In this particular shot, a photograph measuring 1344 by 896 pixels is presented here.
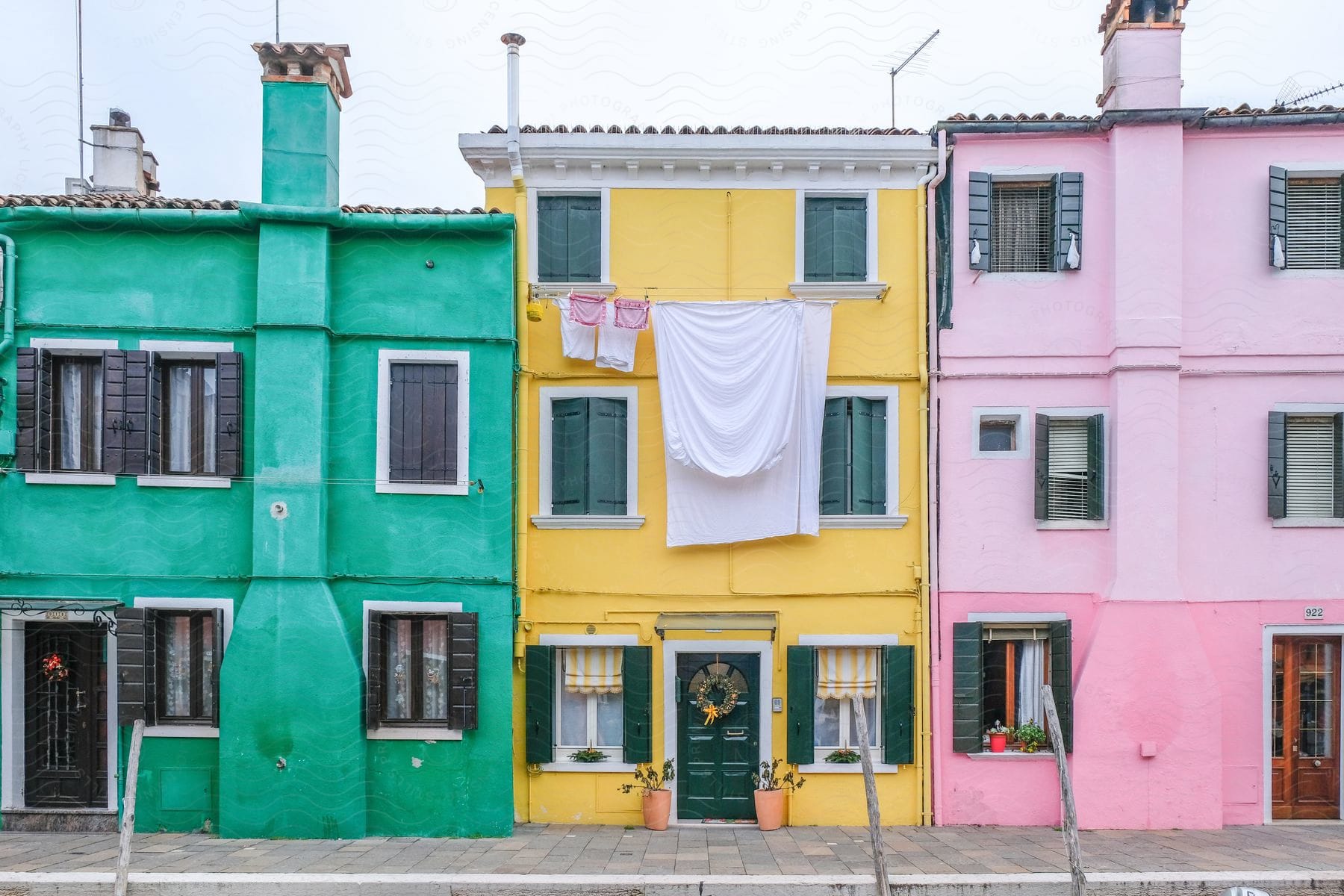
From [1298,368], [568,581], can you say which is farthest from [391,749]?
[1298,368]

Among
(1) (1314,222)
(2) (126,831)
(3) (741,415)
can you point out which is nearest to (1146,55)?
(1) (1314,222)

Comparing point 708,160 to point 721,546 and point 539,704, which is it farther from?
point 539,704

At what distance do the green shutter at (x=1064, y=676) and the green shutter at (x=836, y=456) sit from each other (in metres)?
3.25

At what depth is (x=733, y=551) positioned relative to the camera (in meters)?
11.5

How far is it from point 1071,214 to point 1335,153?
3813mm

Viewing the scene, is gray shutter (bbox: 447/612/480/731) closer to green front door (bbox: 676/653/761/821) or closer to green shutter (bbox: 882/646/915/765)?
green front door (bbox: 676/653/761/821)

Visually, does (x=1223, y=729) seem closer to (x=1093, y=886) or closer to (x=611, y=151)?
(x=1093, y=886)

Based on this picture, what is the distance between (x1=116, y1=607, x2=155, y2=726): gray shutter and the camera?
10.2 metres

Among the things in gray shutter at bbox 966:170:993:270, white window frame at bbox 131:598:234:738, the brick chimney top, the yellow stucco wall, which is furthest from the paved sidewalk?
the brick chimney top

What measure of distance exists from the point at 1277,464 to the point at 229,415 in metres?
13.8

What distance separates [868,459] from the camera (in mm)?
11680

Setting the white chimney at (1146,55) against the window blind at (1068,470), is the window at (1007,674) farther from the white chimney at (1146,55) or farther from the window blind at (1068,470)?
the white chimney at (1146,55)

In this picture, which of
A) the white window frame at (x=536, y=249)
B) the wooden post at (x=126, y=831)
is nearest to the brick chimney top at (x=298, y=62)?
the white window frame at (x=536, y=249)

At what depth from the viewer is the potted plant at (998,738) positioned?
444 inches
